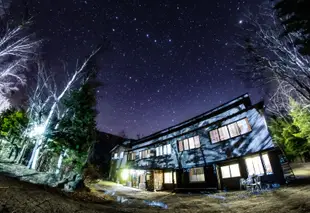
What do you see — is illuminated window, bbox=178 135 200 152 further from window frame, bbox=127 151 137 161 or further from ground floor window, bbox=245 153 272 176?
window frame, bbox=127 151 137 161

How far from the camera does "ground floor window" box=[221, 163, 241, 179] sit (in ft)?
48.9

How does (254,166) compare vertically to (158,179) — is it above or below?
above

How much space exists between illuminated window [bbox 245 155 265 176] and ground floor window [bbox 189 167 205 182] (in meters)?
4.98

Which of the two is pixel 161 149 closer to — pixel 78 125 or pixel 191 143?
pixel 191 143

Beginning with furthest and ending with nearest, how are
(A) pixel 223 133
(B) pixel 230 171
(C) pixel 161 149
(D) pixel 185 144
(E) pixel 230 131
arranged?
(C) pixel 161 149 → (D) pixel 185 144 → (A) pixel 223 133 → (E) pixel 230 131 → (B) pixel 230 171

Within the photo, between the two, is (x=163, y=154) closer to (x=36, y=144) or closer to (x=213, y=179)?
(x=213, y=179)

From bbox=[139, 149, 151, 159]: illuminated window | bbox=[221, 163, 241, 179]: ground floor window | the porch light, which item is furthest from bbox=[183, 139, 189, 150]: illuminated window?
the porch light

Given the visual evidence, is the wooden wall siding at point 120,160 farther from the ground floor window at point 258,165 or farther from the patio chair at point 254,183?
the patio chair at point 254,183

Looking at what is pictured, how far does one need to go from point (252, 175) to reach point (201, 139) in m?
6.29

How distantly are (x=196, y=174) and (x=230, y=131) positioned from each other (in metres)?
6.48

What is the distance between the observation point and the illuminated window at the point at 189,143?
61.7 ft

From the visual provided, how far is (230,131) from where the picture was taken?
16.1 metres

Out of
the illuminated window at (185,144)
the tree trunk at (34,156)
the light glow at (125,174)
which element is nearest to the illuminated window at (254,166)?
the illuminated window at (185,144)

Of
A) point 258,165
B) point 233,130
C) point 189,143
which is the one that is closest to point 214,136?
point 233,130
